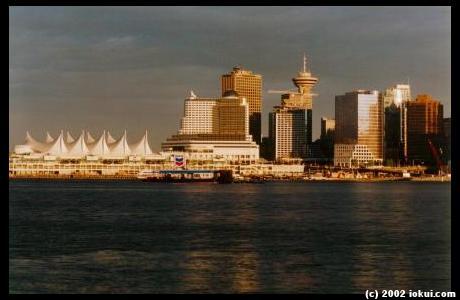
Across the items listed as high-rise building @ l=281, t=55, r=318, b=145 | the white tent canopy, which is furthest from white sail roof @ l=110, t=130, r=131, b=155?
high-rise building @ l=281, t=55, r=318, b=145

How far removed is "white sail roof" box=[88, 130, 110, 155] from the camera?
108750 mm

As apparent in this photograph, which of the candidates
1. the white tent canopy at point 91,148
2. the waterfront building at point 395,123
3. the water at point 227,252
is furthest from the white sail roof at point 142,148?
the water at point 227,252

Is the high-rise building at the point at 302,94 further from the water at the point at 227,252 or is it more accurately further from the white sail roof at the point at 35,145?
the water at the point at 227,252

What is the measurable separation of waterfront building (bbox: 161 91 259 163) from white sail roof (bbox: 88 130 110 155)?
9.15m

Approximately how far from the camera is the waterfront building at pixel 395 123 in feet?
415

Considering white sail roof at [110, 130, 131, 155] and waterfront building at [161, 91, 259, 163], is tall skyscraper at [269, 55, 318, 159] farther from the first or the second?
white sail roof at [110, 130, 131, 155]

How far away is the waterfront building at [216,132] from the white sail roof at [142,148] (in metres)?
4.21

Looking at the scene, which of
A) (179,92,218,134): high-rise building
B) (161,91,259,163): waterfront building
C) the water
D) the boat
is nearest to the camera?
the water

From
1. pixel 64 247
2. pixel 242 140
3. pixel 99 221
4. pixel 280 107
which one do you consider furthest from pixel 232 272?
pixel 280 107

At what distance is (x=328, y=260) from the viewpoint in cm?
1850
